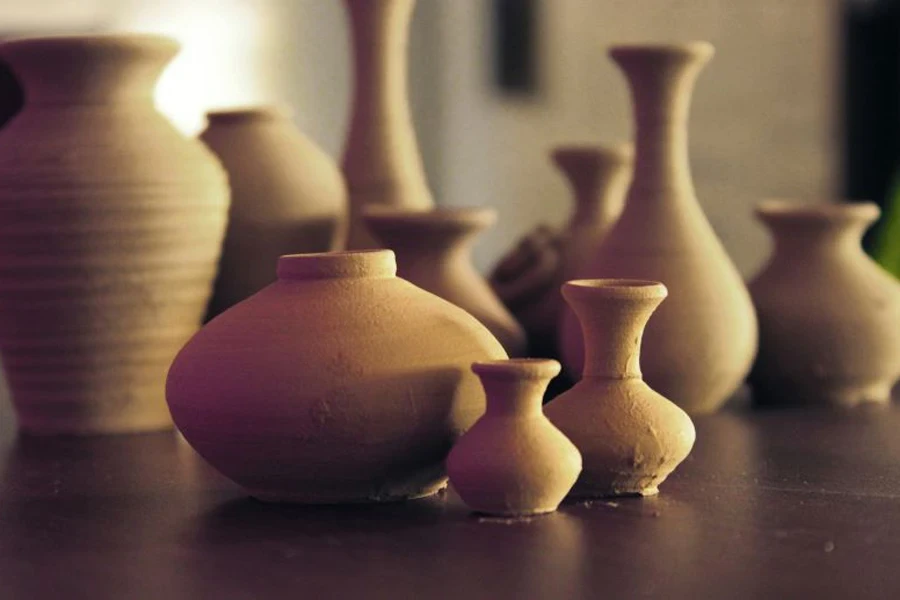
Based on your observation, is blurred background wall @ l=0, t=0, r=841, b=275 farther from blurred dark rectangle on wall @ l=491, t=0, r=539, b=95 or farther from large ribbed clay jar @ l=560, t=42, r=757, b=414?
large ribbed clay jar @ l=560, t=42, r=757, b=414

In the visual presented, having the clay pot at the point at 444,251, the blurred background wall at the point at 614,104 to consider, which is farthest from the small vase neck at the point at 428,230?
the blurred background wall at the point at 614,104

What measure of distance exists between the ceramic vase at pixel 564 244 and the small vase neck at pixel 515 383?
0.64 m

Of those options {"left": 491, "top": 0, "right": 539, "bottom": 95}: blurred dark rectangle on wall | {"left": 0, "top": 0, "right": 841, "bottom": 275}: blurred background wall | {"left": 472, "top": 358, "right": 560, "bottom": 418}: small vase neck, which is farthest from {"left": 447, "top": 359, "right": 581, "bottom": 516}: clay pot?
{"left": 491, "top": 0, "right": 539, "bottom": 95}: blurred dark rectangle on wall

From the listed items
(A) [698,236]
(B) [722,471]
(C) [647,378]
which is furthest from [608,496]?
(A) [698,236]

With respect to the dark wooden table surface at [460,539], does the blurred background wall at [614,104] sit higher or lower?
lower

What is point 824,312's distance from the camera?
1.64 m

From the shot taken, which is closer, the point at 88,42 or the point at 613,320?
the point at 613,320

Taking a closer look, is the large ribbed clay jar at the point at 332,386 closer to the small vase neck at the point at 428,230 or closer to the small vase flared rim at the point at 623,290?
the small vase flared rim at the point at 623,290

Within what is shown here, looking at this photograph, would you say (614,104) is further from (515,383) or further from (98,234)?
(515,383)

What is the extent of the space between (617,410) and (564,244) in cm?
64

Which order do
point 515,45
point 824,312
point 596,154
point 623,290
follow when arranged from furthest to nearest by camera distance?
1. point 515,45
2. point 596,154
3. point 824,312
4. point 623,290

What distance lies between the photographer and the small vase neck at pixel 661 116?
152 cm

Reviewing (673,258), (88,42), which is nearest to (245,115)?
(88,42)

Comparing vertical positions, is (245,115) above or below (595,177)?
above
